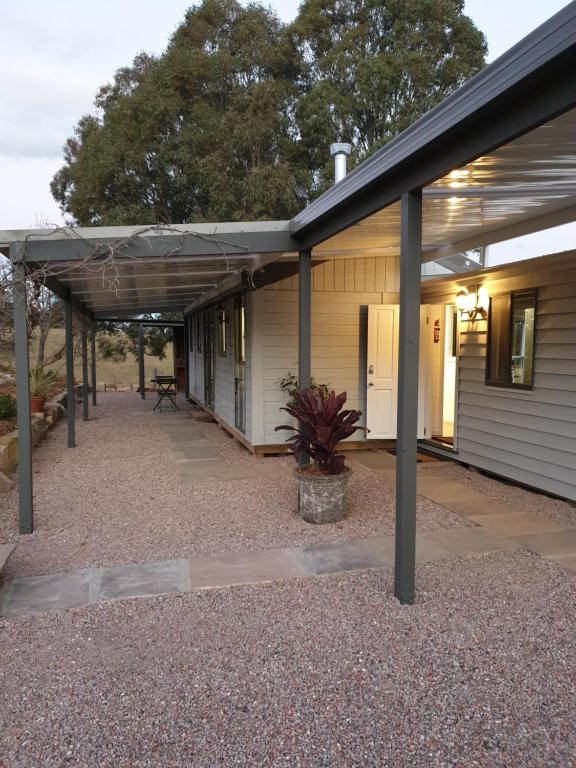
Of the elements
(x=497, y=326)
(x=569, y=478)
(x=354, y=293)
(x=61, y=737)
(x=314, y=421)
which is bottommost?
(x=61, y=737)

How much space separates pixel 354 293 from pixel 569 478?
141 inches

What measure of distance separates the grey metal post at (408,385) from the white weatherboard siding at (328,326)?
13.3ft

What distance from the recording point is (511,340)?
5.57 meters

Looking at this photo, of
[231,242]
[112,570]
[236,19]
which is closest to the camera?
[112,570]

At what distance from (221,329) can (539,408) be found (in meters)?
5.70

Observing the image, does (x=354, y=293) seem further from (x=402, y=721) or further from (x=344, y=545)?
(x=402, y=721)

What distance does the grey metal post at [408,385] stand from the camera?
2.97m

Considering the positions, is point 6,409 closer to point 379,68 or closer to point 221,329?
point 221,329

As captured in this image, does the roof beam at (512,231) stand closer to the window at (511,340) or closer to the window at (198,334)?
the window at (511,340)

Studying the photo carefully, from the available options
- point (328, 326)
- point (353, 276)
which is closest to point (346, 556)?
point (328, 326)

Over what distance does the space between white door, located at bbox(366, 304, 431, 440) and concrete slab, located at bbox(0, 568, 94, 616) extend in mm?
4500

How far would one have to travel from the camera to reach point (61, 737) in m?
2.06

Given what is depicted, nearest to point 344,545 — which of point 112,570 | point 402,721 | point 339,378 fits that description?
point 112,570

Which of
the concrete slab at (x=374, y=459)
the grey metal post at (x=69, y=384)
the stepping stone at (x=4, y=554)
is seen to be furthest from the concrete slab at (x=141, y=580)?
the grey metal post at (x=69, y=384)
